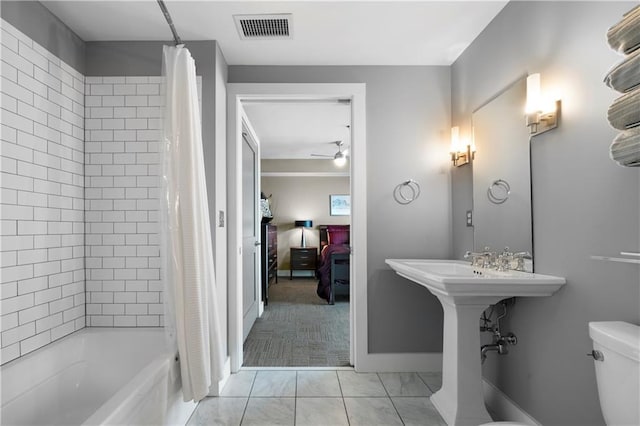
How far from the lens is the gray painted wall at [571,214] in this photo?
1287 millimetres

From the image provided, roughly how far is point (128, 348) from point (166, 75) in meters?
1.62

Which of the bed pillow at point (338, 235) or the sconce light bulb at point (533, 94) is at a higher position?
the sconce light bulb at point (533, 94)

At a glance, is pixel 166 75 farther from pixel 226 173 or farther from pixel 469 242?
pixel 469 242

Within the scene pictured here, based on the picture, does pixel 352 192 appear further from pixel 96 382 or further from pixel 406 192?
pixel 96 382

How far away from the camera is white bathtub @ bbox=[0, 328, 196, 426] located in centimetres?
141

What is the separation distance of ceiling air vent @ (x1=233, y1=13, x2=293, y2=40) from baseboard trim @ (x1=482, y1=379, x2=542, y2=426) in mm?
2559

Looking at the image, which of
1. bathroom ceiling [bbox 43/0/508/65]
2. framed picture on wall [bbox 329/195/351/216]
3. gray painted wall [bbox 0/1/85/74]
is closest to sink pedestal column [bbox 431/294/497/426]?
bathroom ceiling [bbox 43/0/508/65]

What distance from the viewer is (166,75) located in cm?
178

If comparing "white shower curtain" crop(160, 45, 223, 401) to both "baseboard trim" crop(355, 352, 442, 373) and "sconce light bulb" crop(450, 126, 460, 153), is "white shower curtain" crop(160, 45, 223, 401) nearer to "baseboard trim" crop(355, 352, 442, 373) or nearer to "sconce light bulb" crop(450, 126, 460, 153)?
"baseboard trim" crop(355, 352, 442, 373)

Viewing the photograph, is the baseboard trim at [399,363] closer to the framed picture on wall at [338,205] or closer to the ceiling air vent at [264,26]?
the ceiling air vent at [264,26]

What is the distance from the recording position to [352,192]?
265cm

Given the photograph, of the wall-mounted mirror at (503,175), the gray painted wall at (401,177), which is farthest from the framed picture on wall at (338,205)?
the wall-mounted mirror at (503,175)


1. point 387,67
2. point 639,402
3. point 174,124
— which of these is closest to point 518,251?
point 639,402

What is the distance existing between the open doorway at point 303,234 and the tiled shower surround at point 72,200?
0.98 meters
